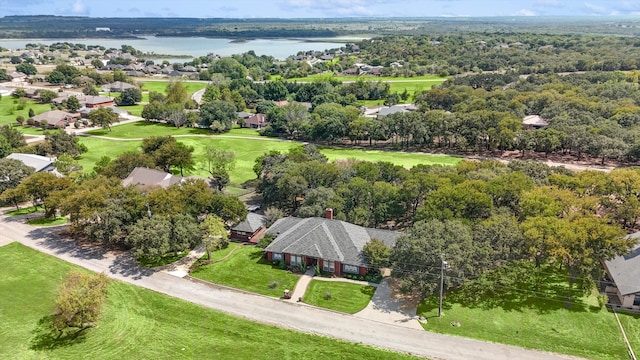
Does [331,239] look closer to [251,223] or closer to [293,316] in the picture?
[293,316]

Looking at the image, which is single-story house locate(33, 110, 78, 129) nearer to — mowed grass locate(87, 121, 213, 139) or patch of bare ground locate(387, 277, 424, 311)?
mowed grass locate(87, 121, 213, 139)

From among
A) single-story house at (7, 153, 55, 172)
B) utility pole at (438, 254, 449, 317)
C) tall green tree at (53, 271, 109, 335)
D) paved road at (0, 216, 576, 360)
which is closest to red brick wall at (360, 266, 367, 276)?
paved road at (0, 216, 576, 360)

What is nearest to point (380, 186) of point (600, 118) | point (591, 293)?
point (591, 293)

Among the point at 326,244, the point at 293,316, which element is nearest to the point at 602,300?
the point at 326,244

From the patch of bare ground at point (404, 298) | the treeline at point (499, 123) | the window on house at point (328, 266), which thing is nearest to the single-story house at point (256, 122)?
the treeline at point (499, 123)

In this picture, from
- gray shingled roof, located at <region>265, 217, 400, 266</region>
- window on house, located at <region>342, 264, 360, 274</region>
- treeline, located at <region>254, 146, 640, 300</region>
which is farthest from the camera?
gray shingled roof, located at <region>265, 217, 400, 266</region>

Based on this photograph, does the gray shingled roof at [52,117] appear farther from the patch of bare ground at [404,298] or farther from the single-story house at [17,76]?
the patch of bare ground at [404,298]
